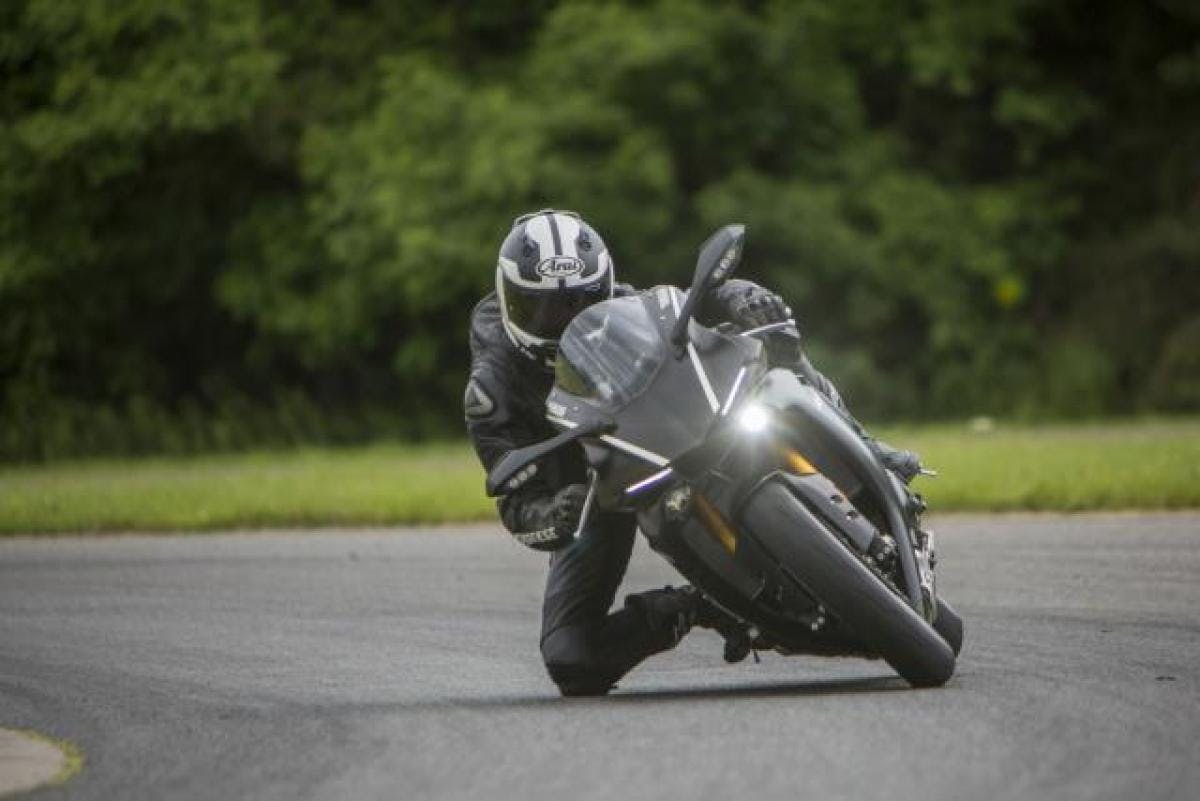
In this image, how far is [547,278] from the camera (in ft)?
30.6

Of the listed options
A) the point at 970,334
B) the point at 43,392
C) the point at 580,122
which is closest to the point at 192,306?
the point at 43,392

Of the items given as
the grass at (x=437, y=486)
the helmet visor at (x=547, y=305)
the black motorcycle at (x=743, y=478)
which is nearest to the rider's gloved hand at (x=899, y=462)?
the black motorcycle at (x=743, y=478)

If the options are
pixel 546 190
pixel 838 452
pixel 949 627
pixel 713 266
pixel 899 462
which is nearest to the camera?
pixel 713 266

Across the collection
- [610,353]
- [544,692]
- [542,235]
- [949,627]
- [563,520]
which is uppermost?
[542,235]

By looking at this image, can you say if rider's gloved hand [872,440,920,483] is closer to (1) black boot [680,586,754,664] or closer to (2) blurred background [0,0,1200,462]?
(1) black boot [680,586,754,664]

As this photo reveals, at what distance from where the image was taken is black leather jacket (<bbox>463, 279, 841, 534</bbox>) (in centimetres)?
918

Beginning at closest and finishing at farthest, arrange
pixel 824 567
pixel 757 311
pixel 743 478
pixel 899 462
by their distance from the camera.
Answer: pixel 824 567 < pixel 743 478 < pixel 757 311 < pixel 899 462

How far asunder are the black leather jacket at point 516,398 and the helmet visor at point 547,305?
7.6 inches

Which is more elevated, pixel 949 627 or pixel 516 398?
pixel 516 398

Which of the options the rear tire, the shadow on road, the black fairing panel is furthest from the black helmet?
the rear tire

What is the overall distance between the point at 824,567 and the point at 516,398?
1.66 meters

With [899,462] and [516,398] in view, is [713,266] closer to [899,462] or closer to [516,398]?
[899,462]

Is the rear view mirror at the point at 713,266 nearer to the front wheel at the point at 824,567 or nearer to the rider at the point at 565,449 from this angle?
the rider at the point at 565,449

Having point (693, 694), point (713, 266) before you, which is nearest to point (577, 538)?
point (693, 694)
